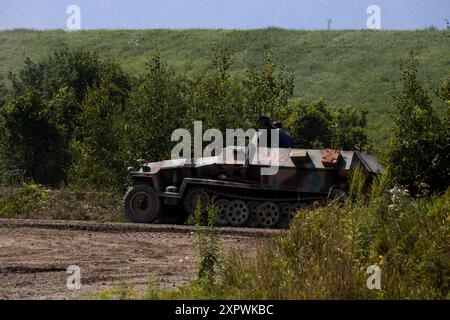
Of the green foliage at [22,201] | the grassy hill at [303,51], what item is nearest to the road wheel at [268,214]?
the green foliage at [22,201]

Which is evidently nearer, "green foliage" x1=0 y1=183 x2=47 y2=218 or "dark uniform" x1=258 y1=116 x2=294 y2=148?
"dark uniform" x1=258 y1=116 x2=294 y2=148

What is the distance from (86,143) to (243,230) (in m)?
11.8

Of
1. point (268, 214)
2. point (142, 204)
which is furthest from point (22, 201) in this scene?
point (268, 214)

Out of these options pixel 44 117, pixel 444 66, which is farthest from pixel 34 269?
pixel 444 66

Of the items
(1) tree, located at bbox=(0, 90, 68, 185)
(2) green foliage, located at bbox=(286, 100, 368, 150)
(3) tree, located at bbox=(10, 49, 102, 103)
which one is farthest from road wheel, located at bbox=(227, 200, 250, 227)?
(3) tree, located at bbox=(10, 49, 102, 103)

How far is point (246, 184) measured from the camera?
18.9 metres

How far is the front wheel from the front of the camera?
1962cm

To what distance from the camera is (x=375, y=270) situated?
985 cm

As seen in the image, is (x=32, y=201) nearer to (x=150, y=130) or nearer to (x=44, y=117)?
(x=150, y=130)

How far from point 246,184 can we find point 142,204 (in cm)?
251

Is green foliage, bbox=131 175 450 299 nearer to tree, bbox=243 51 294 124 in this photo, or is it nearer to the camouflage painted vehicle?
the camouflage painted vehicle

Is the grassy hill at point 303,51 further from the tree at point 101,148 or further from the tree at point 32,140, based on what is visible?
the tree at point 101,148

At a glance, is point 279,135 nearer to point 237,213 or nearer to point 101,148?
point 237,213

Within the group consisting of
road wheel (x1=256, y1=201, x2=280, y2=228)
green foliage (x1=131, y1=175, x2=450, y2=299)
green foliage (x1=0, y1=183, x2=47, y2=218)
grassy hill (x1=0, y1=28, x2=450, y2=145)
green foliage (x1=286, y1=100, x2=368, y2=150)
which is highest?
grassy hill (x1=0, y1=28, x2=450, y2=145)
